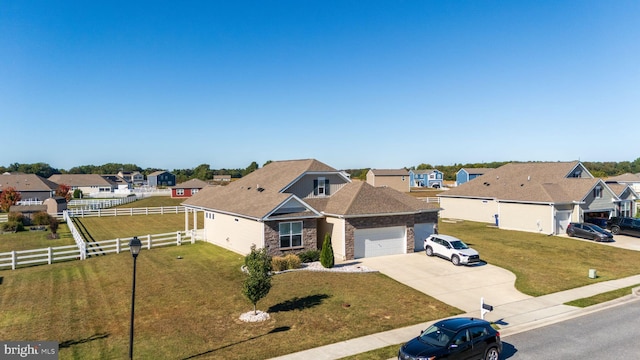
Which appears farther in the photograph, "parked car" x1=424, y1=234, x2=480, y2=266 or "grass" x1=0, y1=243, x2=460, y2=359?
"parked car" x1=424, y1=234, x2=480, y2=266

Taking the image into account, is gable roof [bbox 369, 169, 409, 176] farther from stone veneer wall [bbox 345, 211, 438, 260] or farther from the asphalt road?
the asphalt road

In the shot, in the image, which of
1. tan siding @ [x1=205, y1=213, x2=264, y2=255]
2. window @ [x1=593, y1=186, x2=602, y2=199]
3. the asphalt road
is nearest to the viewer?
the asphalt road

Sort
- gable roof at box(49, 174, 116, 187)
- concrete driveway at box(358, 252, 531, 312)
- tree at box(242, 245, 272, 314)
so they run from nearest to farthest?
tree at box(242, 245, 272, 314), concrete driveway at box(358, 252, 531, 312), gable roof at box(49, 174, 116, 187)

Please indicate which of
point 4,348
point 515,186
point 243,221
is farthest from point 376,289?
point 515,186

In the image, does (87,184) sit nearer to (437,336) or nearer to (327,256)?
(327,256)

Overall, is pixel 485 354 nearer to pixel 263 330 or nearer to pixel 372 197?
pixel 263 330

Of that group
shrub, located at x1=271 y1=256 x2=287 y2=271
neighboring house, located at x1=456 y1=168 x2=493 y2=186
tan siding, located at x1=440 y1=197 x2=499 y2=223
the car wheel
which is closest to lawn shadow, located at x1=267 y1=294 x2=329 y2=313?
shrub, located at x1=271 y1=256 x2=287 y2=271

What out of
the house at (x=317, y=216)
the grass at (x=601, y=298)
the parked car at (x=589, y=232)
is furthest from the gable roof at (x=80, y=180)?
the grass at (x=601, y=298)
